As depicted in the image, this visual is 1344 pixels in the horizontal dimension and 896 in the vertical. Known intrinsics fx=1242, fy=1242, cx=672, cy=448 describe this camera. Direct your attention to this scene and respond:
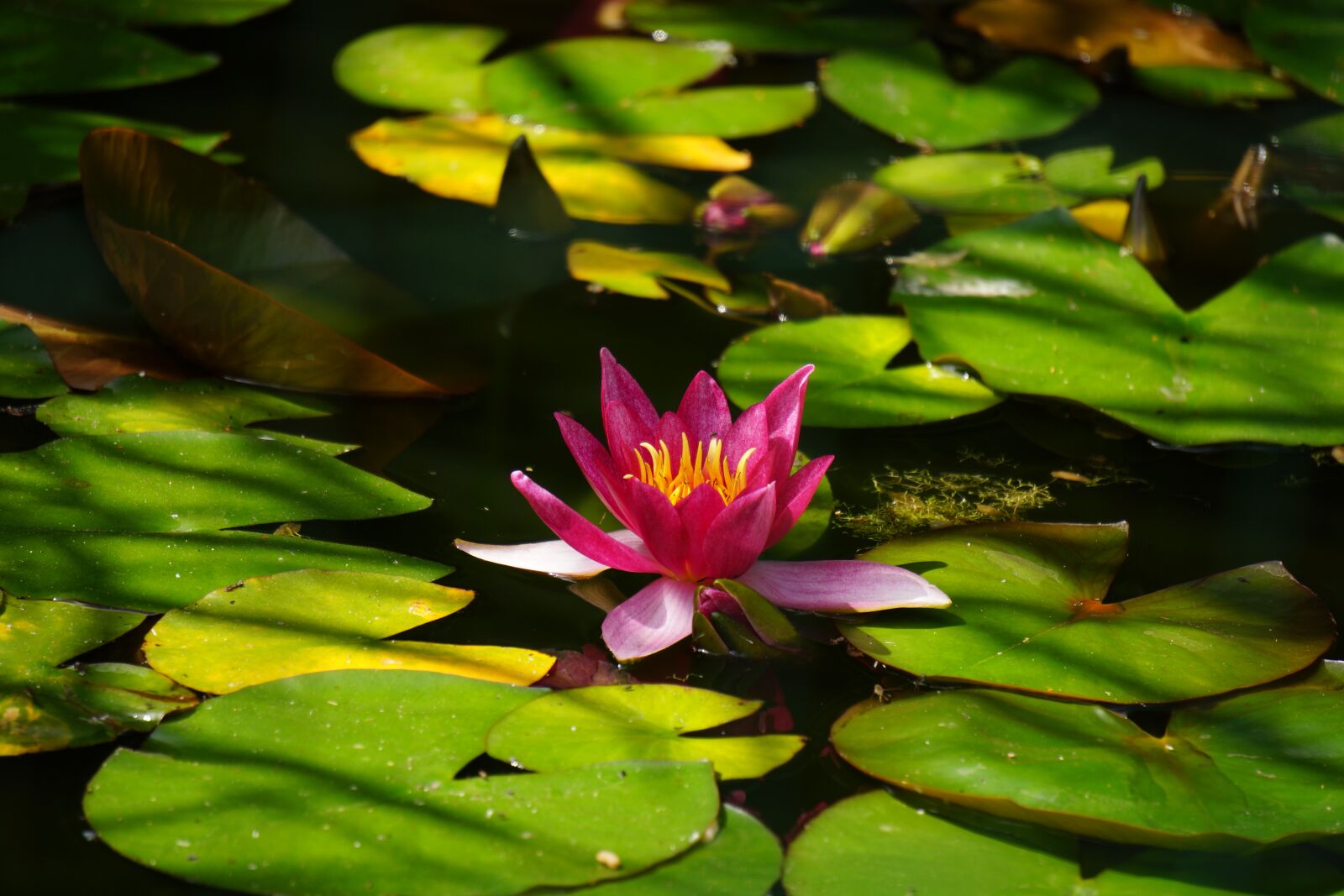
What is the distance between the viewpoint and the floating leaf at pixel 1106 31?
3033 mm

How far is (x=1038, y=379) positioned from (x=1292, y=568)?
0.43 meters

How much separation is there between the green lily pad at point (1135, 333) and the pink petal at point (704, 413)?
498 mm

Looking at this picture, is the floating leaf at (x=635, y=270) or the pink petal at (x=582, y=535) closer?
the pink petal at (x=582, y=535)

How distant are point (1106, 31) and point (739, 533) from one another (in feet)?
8.00

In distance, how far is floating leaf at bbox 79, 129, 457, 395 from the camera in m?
1.67

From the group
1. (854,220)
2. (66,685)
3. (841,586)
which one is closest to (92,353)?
(66,685)

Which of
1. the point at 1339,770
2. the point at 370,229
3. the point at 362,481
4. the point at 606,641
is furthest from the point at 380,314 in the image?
the point at 1339,770

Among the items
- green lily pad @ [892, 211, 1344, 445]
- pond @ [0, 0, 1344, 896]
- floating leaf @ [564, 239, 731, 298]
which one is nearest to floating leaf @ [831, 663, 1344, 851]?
pond @ [0, 0, 1344, 896]

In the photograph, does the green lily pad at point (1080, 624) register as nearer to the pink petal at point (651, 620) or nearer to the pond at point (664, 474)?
the pond at point (664, 474)

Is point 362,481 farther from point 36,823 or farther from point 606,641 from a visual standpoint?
point 36,823

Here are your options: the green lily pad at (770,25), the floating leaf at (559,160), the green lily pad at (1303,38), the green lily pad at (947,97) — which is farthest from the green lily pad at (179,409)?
the green lily pad at (1303,38)

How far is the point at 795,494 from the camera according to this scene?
1329mm

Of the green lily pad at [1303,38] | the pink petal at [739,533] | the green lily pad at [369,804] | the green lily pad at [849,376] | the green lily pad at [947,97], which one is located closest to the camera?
the green lily pad at [369,804]

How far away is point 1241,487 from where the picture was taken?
63.1 inches
